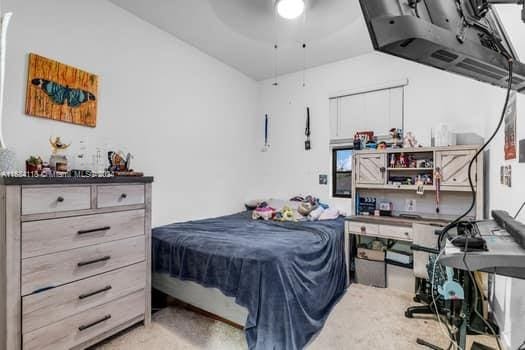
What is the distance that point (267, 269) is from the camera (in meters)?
1.71

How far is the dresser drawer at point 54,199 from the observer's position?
150cm

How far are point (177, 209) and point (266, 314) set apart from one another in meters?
1.70

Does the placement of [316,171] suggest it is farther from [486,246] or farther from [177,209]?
[486,246]

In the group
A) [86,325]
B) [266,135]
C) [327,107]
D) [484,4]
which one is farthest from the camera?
[266,135]

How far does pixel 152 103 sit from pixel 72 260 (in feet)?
5.49

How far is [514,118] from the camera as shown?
1658mm

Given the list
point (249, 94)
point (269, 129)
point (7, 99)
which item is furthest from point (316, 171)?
point (7, 99)

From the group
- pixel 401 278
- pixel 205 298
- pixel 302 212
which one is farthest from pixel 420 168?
pixel 205 298

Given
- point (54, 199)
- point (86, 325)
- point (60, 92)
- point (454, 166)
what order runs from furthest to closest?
point (454, 166), point (60, 92), point (86, 325), point (54, 199)

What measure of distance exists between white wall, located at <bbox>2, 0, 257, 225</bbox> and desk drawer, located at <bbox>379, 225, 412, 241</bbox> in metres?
2.01

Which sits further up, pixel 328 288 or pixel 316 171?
pixel 316 171

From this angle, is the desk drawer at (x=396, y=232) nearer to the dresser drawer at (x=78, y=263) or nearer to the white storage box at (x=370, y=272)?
the white storage box at (x=370, y=272)

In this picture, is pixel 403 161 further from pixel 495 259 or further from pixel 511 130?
pixel 495 259

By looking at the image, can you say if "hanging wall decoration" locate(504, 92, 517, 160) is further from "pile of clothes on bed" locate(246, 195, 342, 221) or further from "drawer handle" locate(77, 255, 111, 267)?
"drawer handle" locate(77, 255, 111, 267)
